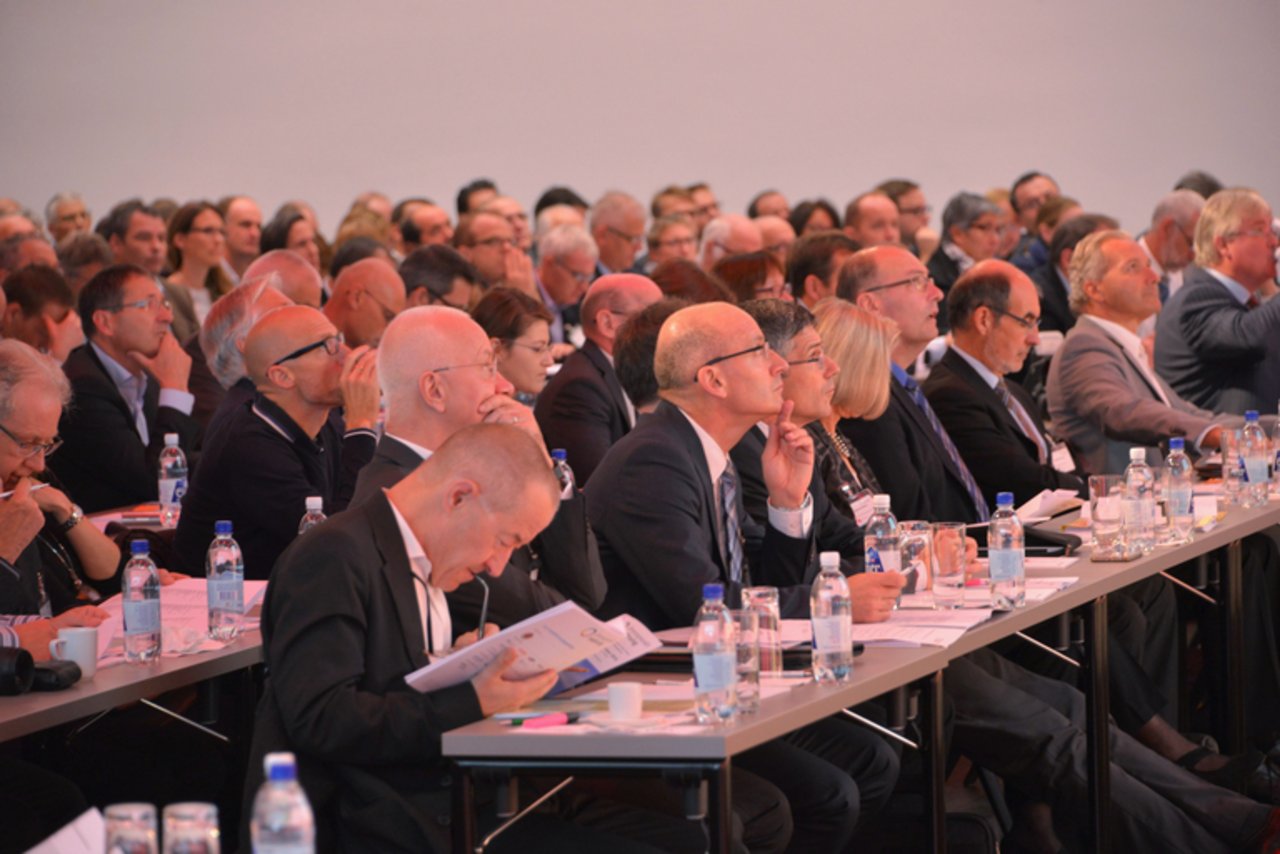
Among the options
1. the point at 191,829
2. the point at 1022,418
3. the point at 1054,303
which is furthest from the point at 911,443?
the point at 1054,303

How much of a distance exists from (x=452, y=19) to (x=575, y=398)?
6.99 metres

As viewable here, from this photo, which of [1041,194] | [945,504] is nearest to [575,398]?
[945,504]

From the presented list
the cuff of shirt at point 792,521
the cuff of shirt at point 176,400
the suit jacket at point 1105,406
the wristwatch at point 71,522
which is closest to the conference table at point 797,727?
the cuff of shirt at point 792,521

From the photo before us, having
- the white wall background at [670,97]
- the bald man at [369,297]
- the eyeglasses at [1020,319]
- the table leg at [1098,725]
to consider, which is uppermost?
the white wall background at [670,97]

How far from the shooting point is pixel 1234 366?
293 inches

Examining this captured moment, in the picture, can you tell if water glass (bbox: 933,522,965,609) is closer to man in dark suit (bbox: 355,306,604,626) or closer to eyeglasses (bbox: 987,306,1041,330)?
man in dark suit (bbox: 355,306,604,626)

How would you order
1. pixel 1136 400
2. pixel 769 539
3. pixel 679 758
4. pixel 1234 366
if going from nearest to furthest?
pixel 679 758
pixel 769 539
pixel 1136 400
pixel 1234 366

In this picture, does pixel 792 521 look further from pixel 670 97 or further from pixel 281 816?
pixel 670 97

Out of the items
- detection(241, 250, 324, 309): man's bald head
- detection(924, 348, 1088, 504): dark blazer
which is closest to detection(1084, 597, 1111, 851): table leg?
detection(924, 348, 1088, 504): dark blazer

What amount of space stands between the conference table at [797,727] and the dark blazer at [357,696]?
108 mm

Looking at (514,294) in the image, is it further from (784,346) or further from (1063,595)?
(1063,595)

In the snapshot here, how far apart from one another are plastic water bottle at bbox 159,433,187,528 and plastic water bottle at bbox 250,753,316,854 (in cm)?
384

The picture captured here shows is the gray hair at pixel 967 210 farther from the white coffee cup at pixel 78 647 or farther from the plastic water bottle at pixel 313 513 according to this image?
the white coffee cup at pixel 78 647

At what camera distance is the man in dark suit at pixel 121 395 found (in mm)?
5934
